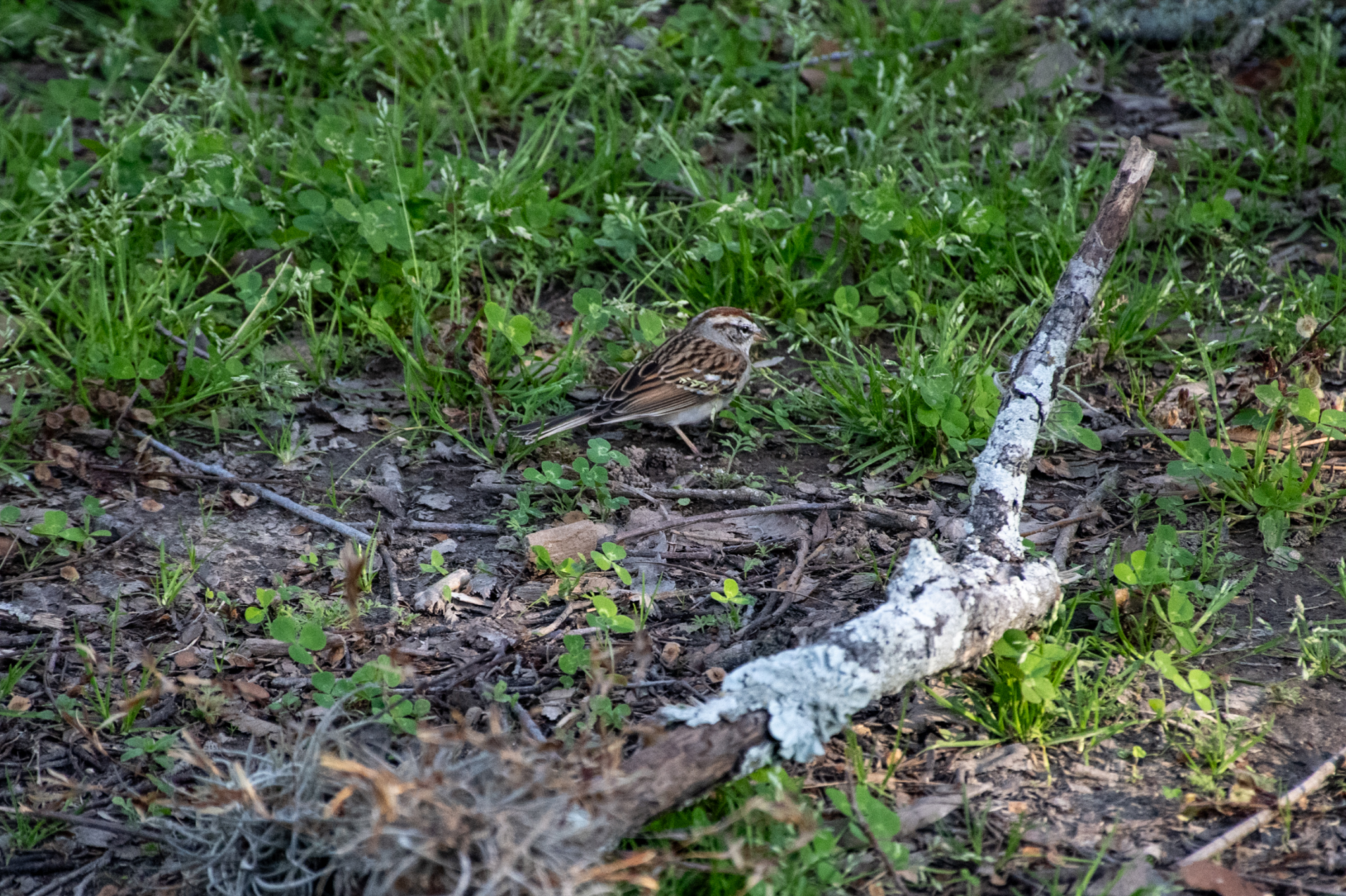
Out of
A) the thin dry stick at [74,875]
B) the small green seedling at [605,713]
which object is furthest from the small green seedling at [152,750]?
the small green seedling at [605,713]

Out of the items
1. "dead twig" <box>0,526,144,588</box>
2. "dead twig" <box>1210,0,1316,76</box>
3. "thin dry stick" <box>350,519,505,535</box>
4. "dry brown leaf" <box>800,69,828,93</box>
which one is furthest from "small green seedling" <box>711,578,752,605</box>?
"dead twig" <box>1210,0,1316,76</box>

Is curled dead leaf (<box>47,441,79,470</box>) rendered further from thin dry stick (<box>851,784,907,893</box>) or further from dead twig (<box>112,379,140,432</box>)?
thin dry stick (<box>851,784,907,893</box>)

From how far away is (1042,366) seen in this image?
424 cm

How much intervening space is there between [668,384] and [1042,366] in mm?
1837

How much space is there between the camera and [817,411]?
5586 mm

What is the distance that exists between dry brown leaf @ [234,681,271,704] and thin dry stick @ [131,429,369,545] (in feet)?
2.93

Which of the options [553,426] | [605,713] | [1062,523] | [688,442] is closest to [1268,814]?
[1062,523]

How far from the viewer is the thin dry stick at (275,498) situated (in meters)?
4.79

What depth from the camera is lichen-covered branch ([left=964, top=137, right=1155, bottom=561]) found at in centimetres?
403

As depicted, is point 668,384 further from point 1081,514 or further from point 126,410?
point 126,410

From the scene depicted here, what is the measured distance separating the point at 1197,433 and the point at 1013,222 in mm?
1974

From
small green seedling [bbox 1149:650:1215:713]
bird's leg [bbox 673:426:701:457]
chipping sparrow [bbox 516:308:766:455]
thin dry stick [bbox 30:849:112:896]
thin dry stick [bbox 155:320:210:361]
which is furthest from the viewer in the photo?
thin dry stick [bbox 155:320:210:361]

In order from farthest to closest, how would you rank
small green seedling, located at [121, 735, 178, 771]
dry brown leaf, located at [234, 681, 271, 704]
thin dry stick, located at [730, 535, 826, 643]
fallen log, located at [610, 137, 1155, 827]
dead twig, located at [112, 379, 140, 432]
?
dead twig, located at [112, 379, 140, 432], thin dry stick, located at [730, 535, 826, 643], dry brown leaf, located at [234, 681, 271, 704], small green seedling, located at [121, 735, 178, 771], fallen log, located at [610, 137, 1155, 827]

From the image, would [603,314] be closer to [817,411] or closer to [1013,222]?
[817,411]
